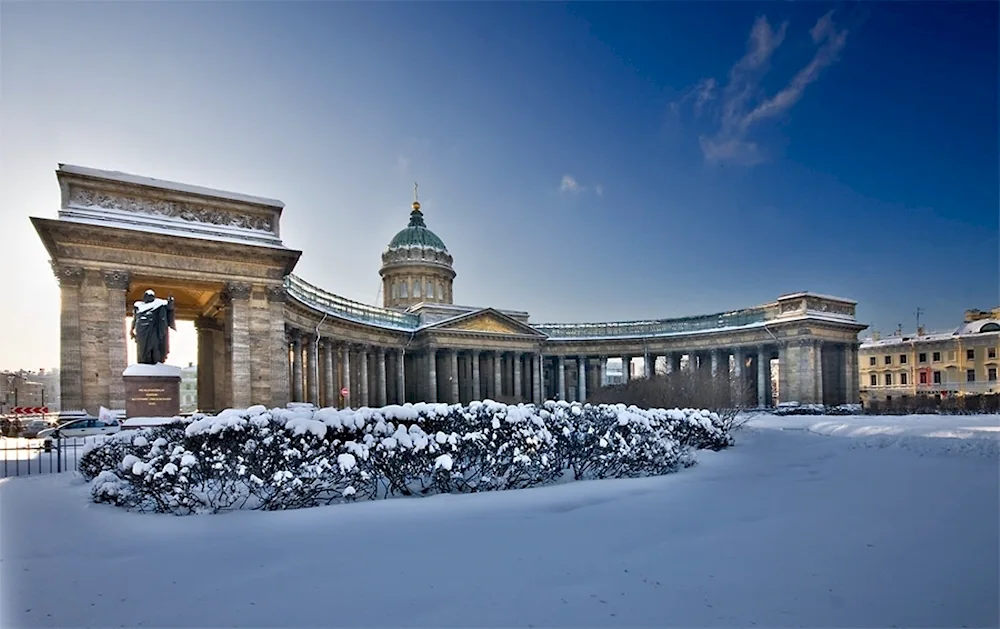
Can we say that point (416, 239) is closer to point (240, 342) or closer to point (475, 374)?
point (475, 374)

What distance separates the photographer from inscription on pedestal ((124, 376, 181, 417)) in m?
16.2

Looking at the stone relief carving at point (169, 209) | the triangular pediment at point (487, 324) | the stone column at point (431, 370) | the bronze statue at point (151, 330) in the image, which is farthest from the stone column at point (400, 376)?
the bronze statue at point (151, 330)

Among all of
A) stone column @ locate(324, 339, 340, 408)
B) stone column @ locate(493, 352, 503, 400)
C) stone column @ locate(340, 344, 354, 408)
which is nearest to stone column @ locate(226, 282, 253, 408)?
stone column @ locate(324, 339, 340, 408)

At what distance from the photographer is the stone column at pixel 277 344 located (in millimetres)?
28031

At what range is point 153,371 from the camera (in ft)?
54.2

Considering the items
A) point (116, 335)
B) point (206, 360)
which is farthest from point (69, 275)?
point (206, 360)

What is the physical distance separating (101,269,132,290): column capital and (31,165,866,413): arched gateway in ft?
0.15

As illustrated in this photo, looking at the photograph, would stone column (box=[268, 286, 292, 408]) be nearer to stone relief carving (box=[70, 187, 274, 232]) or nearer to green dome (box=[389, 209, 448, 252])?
stone relief carving (box=[70, 187, 274, 232])

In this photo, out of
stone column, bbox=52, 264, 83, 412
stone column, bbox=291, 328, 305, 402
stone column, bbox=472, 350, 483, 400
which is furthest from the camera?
stone column, bbox=472, 350, 483, 400

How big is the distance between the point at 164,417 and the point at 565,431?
1229 centimetres

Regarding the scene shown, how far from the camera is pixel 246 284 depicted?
27438 mm

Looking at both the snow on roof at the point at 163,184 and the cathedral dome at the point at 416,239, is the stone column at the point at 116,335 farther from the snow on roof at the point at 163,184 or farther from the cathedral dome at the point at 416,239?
the cathedral dome at the point at 416,239

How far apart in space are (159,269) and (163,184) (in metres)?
4.14

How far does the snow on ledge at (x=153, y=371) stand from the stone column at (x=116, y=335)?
9409 mm
